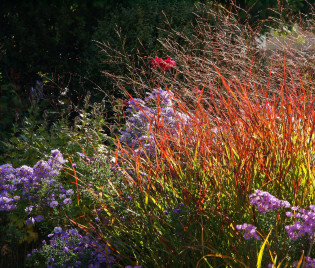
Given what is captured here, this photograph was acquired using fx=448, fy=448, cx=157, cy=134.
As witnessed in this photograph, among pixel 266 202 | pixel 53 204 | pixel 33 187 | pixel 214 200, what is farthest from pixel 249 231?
pixel 33 187

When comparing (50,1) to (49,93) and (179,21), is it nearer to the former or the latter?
(49,93)

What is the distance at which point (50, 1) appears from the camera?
7133mm

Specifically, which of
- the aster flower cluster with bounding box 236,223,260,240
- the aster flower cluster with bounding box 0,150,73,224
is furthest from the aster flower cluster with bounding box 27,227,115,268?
the aster flower cluster with bounding box 236,223,260,240

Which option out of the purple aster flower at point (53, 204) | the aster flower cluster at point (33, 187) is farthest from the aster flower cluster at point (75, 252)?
the aster flower cluster at point (33, 187)

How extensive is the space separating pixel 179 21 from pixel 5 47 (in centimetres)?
273

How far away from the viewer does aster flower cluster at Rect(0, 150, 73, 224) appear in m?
3.03

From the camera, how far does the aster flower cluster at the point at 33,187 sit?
303cm

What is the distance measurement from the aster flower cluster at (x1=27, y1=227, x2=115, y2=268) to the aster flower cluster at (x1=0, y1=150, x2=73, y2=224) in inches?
12.1

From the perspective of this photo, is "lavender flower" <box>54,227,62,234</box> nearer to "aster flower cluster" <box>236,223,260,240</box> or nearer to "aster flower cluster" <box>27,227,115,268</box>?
"aster flower cluster" <box>27,227,115,268</box>

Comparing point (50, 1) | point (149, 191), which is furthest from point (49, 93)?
point (149, 191)

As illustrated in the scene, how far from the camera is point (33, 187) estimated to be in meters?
3.07

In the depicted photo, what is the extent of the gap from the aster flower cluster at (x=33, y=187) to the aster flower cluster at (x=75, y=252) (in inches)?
12.1

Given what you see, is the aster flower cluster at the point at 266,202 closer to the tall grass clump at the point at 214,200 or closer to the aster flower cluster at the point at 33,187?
the tall grass clump at the point at 214,200

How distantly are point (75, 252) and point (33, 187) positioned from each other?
56cm
